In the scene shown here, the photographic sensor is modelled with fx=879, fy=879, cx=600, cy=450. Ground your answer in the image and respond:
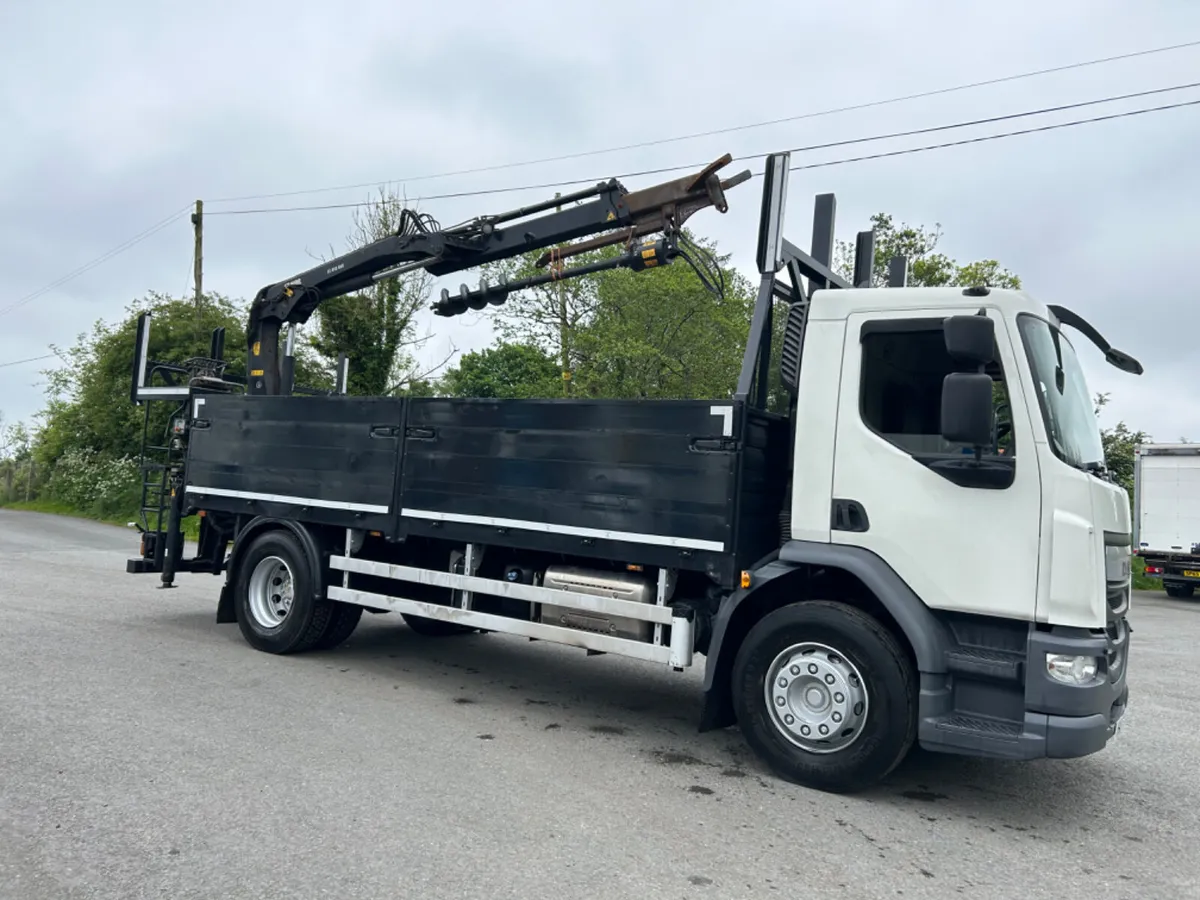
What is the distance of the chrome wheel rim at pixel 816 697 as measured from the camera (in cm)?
469

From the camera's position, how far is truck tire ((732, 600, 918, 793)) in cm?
457

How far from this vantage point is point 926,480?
4641 mm

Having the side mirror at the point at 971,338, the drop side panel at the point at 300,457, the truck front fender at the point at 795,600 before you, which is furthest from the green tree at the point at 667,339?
the side mirror at the point at 971,338

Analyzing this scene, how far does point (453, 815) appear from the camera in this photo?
414 centimetres

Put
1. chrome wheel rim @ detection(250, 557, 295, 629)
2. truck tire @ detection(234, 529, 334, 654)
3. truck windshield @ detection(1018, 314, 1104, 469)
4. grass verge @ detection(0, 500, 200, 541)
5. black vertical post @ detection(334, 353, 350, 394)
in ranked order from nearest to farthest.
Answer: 1. truck windshield @ detection(1018, 314, 1104, 469)
2. truck tire @ detection(234, 529, 334, 654)
3. chrome wheel rim @ detection(250, 557, 295, 629)
4. black vertical post @ detection(334, 353, 350, 394)
5. grass verge @ detection(0, 500, 200, 541)

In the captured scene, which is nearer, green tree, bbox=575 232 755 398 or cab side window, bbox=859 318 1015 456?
cab side window, bbox=859 318 1015 456

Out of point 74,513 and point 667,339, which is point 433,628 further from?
point 74,513

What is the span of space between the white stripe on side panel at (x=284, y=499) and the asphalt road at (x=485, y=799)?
4.33ft

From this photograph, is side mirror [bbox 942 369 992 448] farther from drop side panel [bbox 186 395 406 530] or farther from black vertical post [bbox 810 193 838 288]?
drop side panel [bbox 186 395 406 530]

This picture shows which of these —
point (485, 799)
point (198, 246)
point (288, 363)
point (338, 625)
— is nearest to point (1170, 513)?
point (338, 625)

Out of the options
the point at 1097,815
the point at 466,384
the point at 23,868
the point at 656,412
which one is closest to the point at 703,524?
the point at 656,412

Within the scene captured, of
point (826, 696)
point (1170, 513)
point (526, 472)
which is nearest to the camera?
point (826, 696)

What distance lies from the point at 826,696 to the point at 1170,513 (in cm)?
1652

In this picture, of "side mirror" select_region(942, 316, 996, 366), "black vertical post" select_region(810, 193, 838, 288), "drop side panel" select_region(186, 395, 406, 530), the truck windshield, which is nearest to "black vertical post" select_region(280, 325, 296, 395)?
"drop side panel" select_region(186, 395, 406, 530)
